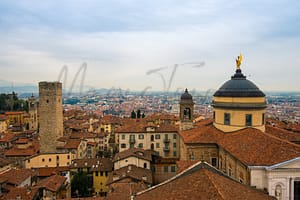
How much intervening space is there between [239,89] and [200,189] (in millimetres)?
16861

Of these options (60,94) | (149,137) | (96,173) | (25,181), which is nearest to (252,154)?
(96,173)

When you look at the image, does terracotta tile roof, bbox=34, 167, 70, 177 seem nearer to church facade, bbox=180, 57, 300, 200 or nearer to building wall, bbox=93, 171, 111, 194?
building wall, bbox=93, 171, 111, 194

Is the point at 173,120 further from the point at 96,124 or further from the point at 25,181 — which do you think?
the point at 25,181

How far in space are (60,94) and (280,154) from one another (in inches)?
1881

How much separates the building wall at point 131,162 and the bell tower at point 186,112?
678 cm

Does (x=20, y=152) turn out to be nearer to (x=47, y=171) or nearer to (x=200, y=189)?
(x=47, y=171)

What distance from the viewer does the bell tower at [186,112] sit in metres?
38.6

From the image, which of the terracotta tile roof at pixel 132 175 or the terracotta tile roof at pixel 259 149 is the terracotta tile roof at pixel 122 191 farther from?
the terracotta tile roof at pixel 259 149

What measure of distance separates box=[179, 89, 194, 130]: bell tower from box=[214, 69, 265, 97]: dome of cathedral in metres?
10.3

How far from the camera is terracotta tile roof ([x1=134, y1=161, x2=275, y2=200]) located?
39.0 ft

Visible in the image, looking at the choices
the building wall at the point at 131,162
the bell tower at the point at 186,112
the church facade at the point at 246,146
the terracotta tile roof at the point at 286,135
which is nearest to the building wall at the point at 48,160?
the building wall at the point at 131,162

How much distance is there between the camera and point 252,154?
739 inches

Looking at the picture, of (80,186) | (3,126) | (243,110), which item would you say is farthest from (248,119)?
(3,126)

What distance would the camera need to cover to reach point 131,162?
36.4 meters
